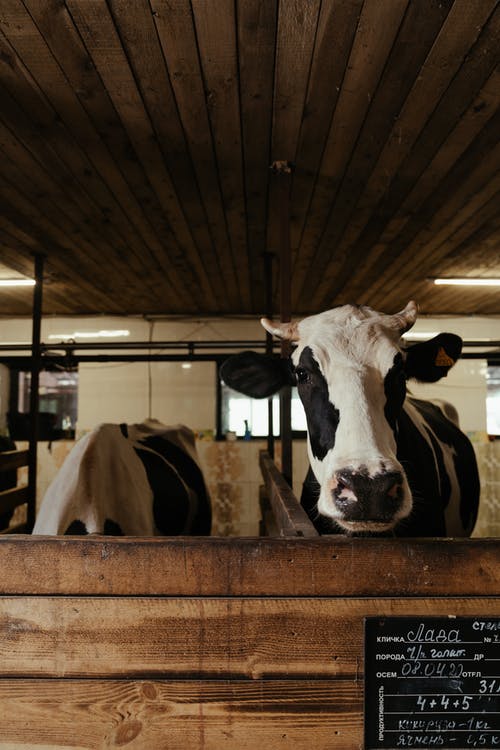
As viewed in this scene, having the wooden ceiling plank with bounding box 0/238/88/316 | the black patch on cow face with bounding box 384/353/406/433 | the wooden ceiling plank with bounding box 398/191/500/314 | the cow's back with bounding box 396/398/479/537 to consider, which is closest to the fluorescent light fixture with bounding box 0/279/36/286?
the wooden ceiling plank with bounding box 0/238/88/316

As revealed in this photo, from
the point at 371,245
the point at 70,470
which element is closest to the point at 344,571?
the point at 70,470

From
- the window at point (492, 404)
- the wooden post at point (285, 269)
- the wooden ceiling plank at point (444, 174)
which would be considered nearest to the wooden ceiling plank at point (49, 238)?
the wooden post at point (285, 269)

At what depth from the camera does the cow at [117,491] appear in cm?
211

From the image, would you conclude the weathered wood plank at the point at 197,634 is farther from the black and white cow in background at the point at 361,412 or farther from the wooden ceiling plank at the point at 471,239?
the wooden ceiling plank at the point at 471,239

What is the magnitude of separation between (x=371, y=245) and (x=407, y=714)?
14.6ft

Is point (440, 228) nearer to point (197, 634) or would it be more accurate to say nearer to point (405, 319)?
point (405, 319)

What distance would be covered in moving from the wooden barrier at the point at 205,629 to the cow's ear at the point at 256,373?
4.61ft

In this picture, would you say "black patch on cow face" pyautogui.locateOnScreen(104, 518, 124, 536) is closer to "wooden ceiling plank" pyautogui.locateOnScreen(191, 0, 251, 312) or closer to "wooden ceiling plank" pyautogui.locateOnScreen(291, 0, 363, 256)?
"wooden ceiling plank" pyautogui.locateOnScreen(191, 0, 251, 312)

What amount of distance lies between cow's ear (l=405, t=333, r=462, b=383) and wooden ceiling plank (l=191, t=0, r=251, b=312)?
1510 millimetres

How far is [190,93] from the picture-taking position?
2.60 metres

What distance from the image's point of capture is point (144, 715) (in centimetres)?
112

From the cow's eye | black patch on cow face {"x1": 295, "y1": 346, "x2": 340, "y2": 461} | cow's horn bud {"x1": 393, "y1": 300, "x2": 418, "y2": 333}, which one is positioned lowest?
black patch on cow face {"x1": 295, "y1": 346, "x2": 340, "y2": 461}

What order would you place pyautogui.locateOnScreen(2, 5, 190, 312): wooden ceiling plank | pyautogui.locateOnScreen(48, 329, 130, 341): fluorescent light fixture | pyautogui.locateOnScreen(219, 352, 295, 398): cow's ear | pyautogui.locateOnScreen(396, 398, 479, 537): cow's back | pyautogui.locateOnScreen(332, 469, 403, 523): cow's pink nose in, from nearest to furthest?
pyautogui.locateOnScreen(332, 469, 403, 523): cow's pink nose → pyautogui.locateOnScreen(2, 5, 190, 312): wooden ceiling plank → pyautogui.locateOnScreen(396, 398, 479, 537): cow's back → pyautogui.locateOnScreen(219, 352, 295, 398): cow's ear → pyautogui.locateOnScreen(48, 329, 130, 341): fluorescent light fixture

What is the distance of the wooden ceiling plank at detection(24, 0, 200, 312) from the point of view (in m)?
2.11
